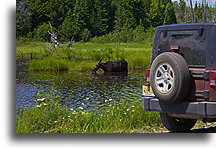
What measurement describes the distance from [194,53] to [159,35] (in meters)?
0.62

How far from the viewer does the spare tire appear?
5.30 meters

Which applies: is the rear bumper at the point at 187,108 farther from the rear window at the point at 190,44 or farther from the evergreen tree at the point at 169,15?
the evergreen tree at the point at 169,15

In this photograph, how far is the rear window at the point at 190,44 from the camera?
560 cm

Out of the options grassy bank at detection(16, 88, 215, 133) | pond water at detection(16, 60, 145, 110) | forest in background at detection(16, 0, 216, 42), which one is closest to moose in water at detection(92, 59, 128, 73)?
pond water at detection(16, 60, 145, 110)

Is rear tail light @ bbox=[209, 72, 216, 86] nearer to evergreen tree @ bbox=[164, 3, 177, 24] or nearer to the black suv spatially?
the black suv

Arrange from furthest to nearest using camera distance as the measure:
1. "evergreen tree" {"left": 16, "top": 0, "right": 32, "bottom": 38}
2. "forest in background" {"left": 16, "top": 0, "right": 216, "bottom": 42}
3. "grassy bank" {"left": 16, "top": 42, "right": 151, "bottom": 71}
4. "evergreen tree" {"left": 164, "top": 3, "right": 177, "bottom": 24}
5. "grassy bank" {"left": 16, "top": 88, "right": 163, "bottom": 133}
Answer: "evergreen tree" {"left": 164, "top": 3, "right": 177, "bottom": 24} < "grassy bank" {"left": 16, "top": 42, "right": 151, "bottom": 71} < "forest in background" {"left": 16, "top": 0, "right": 216, "bottom": 42} < "evergreen tree" {"left": 16, "top": 0, "right": 32, "bottom": 38} < "grassy bank" {"left": 16, "top": 88, "right": 163, "bottom": 133}

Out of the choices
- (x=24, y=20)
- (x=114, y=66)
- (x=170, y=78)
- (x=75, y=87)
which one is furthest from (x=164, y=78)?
(x=114, y=66)

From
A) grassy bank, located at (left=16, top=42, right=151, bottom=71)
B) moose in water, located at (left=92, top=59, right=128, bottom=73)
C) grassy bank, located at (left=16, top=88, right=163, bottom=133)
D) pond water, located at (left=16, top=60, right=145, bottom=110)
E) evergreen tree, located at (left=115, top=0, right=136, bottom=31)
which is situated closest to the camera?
grassy bank, located at (left=16, top=88, right=163, bottom=133)

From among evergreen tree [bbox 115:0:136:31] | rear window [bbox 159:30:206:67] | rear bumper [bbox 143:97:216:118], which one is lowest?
rear bumper [bbox 143:97:216:118]

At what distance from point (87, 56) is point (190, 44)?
16381 mm

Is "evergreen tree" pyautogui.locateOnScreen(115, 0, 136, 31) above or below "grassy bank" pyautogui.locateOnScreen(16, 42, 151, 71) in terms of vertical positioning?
above

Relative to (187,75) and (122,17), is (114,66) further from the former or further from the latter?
(187,75)

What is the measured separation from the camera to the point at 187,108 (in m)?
5.51

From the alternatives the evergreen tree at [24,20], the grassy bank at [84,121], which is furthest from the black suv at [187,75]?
the evergreen tree at [24,20]
